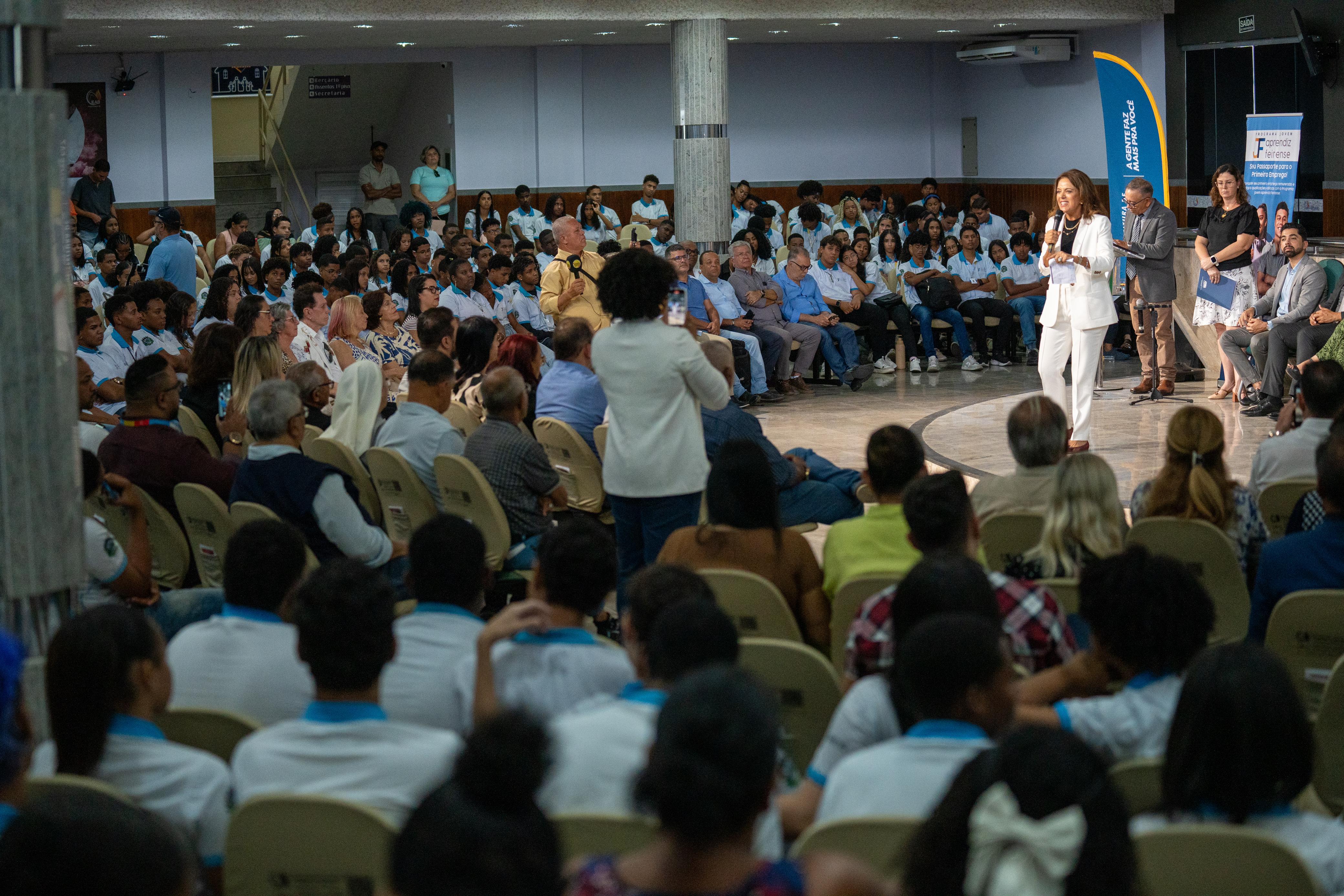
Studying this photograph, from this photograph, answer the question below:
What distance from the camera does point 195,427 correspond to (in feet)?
19.8

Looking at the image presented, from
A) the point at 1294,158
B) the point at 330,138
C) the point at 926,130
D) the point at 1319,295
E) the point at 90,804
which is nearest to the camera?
the point at 90,804

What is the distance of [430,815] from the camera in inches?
63.2

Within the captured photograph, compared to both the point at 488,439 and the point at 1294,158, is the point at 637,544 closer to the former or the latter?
the point at 488,439

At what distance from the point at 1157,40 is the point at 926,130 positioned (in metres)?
3.88

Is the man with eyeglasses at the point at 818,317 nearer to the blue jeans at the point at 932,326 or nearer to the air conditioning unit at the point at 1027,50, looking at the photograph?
the blue jeans at the point at 932,326

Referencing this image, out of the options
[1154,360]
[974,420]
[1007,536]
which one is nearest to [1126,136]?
[1154,360]

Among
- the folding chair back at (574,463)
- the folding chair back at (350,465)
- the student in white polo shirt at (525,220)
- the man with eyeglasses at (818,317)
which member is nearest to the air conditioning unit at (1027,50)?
the student in white polo shirt at (525,220)

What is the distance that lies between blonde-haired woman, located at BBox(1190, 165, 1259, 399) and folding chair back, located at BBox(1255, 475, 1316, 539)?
17.7 feet

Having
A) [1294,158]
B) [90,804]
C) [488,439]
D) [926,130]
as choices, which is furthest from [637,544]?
[926,130]

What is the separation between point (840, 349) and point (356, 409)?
678 centimetres

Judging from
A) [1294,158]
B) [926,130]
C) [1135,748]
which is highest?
[926,130]

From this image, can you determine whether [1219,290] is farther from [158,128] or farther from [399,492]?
[158,128]

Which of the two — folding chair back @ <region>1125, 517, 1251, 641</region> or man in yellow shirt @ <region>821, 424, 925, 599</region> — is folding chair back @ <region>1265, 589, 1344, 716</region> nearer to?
folding chair back @ <region>1125, 517, 1251, 641</region>

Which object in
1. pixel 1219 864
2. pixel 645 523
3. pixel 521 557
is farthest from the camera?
pixel 521 557
